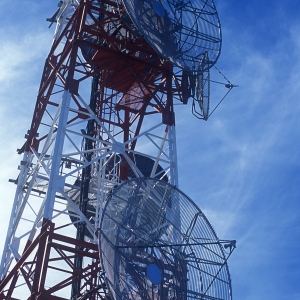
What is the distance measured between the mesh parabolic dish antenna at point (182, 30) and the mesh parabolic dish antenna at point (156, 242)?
273 inches

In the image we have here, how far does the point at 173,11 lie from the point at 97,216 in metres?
9.70

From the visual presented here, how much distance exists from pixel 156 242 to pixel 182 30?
1028 centimetres

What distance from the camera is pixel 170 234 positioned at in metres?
25.5

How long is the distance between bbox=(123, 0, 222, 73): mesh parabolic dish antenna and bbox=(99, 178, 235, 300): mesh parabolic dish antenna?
6.94 meters

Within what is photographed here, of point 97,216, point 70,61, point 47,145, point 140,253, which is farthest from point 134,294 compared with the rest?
point 70,61

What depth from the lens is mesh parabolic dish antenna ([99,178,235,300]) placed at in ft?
76.1

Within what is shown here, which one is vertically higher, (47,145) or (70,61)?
(70,61)

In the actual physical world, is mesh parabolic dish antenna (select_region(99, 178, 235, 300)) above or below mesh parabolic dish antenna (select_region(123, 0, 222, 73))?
below

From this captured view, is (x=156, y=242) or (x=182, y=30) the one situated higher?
(x=182, y=30)

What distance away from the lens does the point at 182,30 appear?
30.3 metres

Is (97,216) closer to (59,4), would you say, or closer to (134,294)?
(134,294)

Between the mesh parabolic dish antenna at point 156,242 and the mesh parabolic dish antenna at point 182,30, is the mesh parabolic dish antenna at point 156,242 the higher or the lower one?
the lower one

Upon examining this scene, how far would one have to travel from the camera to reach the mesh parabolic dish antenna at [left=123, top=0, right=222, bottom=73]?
96.1 feet

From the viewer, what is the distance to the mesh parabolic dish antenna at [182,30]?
2930 cm
